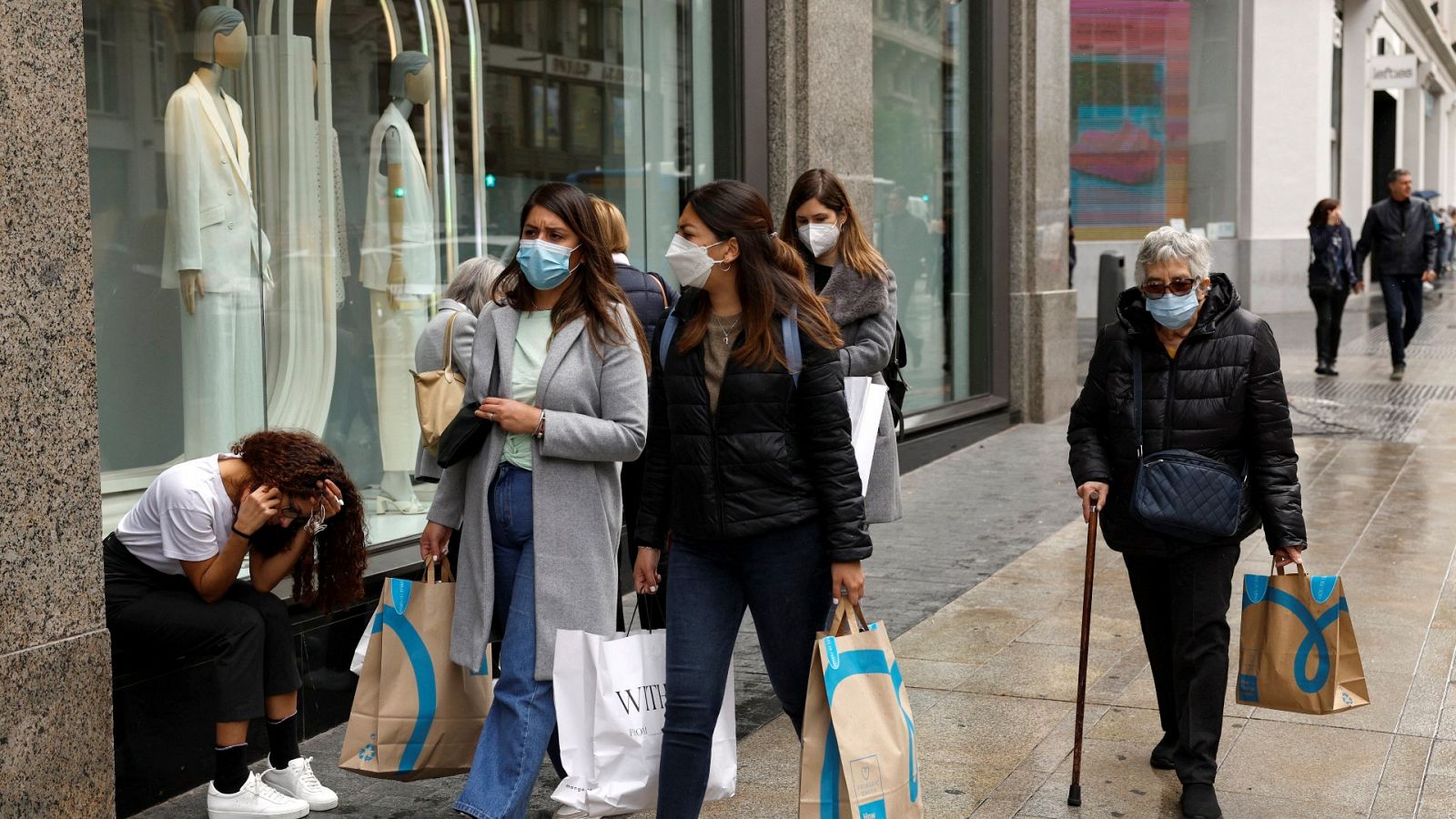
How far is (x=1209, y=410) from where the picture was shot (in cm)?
441

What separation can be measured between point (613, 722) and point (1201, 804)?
5.83 ft

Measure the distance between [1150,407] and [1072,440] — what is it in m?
0.28

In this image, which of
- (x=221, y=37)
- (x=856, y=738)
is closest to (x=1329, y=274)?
(x=221, y=37)

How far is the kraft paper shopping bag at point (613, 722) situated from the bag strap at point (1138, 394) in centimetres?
154

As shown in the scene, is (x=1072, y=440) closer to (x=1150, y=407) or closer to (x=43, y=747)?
(x=1150, y=407)

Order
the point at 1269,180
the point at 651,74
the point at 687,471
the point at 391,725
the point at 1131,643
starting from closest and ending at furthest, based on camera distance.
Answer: the point at 687,471
the point at 391,725
the point at 1131,643
the point at 651,74
the point at 1269,180

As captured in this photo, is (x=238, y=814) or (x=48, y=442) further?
(x=238, y=814)

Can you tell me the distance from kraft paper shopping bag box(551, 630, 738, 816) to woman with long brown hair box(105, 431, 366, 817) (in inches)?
44.1

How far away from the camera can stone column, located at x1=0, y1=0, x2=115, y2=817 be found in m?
3.83

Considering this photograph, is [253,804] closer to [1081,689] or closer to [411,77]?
[1081,689]

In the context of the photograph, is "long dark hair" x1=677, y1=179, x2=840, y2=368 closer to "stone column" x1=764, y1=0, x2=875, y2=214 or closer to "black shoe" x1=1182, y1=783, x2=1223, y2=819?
"black shoe" x1=1182, y1=783, x2=1223, y2=819

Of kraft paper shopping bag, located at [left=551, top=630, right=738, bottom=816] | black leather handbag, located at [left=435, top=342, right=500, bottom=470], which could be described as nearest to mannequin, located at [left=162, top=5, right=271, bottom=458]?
black leather handbag, located at [left=435, top=342, right=500, bottom=470]

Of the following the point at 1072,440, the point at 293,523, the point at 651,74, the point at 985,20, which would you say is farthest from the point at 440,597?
the point at 985,20

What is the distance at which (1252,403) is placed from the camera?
4395 mm
